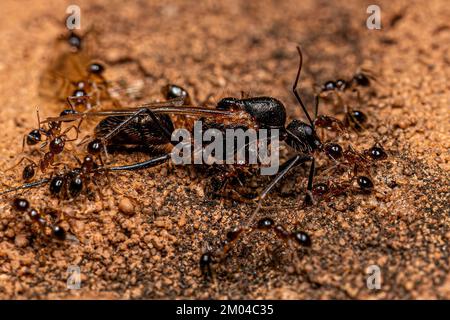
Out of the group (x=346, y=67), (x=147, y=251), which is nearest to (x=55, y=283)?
(x=147, y=251)

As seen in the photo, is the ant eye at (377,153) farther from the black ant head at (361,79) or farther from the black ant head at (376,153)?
the black ant head at (361,79)

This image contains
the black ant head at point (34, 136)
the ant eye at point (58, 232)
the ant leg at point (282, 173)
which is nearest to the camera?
the ant eye at point (58, 232)

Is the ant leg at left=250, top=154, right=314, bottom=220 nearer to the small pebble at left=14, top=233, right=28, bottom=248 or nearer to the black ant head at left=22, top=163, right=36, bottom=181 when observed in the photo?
the small pebble at left=14, top=233, right=28, bottom=248

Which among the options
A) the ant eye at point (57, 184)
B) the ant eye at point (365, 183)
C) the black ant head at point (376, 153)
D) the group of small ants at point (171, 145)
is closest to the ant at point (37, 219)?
the group of small ants at point (171, 145)

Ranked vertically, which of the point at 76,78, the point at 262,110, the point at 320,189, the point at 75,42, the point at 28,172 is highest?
the point at 75,42

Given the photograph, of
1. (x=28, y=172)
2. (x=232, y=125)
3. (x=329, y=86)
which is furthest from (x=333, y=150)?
(x=28, y=172)

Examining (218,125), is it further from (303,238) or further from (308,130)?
(303,238)

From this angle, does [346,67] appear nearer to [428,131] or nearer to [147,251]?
[428,131]
